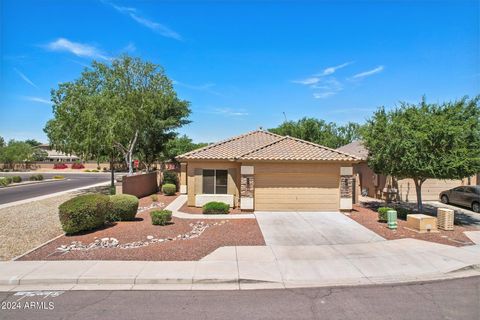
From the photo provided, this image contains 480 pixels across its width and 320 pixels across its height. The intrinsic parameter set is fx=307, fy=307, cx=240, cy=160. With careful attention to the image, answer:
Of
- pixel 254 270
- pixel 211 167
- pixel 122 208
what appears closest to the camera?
pixel 254 270

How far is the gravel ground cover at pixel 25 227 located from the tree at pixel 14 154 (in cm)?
5561

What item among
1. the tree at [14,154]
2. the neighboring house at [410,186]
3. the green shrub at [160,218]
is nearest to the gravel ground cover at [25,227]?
the green shrub at [160,218]

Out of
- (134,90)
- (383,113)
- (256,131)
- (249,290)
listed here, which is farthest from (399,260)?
(134,90)

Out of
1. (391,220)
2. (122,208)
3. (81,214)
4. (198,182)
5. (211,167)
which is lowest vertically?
(391,220)

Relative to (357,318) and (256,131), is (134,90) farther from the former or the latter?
(357,318)

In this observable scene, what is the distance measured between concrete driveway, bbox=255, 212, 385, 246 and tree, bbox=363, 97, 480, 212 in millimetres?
3735

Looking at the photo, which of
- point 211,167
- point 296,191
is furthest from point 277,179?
point 211,167

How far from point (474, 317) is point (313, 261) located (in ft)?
12.7

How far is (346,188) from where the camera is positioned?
16719mm

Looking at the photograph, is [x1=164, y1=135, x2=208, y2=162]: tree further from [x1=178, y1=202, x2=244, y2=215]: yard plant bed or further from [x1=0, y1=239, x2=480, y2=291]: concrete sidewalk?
[x1=0, y1=239, x2=480, y2=291]: concrete sidewalk

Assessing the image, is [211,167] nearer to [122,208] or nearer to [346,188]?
[122,208]

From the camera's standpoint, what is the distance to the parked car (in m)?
17.5

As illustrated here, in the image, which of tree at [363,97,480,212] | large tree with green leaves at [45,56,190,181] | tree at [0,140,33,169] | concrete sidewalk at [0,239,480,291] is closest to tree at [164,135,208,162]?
large tree with green leaves at [45,56,190,181]

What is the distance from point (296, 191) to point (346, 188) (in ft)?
8.85
